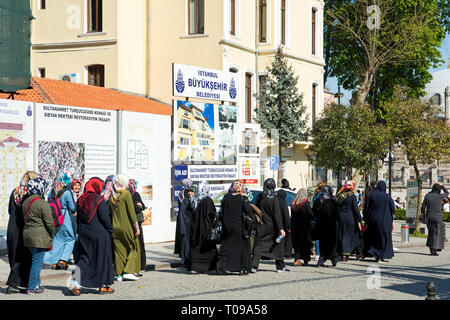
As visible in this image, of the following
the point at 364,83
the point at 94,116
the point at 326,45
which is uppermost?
the point at 326,45

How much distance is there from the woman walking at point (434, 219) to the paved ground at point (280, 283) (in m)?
1.99

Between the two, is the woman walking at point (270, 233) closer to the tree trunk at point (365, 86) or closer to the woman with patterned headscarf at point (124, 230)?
the woman with patterned headscarf at point (124, 230)

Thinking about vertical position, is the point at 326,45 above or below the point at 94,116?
above

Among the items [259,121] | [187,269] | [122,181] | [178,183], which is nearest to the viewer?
[122,181]

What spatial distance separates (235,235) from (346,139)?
81.5 ft

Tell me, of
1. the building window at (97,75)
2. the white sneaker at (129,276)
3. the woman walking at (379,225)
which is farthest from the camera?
the building window at (97,75)

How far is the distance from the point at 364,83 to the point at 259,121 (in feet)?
37.8

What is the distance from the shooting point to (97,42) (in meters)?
33.6

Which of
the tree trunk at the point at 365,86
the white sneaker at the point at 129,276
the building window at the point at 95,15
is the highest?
the building window at the point at 95,15

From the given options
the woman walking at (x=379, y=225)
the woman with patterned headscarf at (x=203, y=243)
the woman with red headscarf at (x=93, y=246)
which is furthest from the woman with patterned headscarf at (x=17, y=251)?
the woman walking at (x=379, y=225)

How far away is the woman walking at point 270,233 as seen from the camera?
15.5 meters

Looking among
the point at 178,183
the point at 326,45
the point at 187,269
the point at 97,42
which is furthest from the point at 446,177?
the point at 187,269

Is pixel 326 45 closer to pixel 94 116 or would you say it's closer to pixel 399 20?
pixel 399 20

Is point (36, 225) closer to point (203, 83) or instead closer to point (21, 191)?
point (21, 191)
